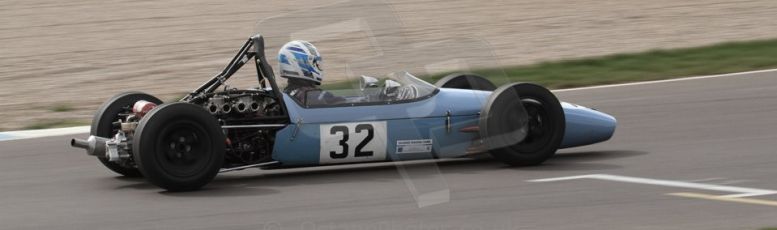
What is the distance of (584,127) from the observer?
9.66m

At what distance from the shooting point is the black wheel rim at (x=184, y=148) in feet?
27.6

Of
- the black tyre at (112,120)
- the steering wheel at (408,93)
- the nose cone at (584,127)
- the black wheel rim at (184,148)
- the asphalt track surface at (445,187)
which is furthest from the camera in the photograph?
the nose cone at (584,127)

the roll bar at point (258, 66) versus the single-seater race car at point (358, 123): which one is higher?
the roll bar at point (258, 66)

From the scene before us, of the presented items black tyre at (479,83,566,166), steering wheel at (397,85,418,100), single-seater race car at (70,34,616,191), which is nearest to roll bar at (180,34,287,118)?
single-seater race car at (70,34,616,191)

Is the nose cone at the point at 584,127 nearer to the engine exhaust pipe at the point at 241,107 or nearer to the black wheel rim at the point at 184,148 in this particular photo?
the engine exhaust pipe at the point at 241,107

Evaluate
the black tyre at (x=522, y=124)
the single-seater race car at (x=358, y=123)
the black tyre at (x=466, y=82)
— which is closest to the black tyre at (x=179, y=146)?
the single-seater race car at (x=358, y=123)

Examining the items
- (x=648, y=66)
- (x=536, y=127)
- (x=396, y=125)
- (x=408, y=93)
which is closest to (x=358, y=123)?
(x=396, y=125)

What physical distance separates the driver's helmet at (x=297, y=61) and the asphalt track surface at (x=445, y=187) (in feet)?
2.41

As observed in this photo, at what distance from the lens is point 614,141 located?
1071cm

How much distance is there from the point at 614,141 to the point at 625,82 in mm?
3652

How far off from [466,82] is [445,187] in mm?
1820

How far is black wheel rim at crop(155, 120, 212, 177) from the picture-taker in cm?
841

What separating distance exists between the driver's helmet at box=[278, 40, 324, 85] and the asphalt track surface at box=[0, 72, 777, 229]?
A: 2.41 feet

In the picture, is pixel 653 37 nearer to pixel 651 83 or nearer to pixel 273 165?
pixel 651 83
